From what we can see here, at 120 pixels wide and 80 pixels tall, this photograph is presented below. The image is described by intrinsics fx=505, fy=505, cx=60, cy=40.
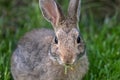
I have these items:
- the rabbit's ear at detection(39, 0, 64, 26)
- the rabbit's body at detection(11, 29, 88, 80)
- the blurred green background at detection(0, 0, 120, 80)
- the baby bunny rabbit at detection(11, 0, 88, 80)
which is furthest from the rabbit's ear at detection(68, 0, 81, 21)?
the blurred green background at detection(0, 0, 120, 80)

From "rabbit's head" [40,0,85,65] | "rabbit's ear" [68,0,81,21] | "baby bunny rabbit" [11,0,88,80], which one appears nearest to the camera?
"rabbit's head" [40,0,85,65]

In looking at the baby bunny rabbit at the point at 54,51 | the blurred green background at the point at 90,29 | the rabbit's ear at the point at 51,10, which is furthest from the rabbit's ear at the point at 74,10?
the blurred green background at the point at 90,29

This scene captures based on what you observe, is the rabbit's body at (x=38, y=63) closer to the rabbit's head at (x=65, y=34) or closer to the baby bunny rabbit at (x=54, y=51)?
the baby bunny rabbit at (x=54, y=51)

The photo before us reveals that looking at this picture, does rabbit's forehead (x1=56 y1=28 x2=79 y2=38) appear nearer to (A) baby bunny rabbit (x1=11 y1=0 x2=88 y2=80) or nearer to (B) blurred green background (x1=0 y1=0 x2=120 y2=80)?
(A) baby bunny rabbit (x1=11 y1=0 x2=88 y2=80)

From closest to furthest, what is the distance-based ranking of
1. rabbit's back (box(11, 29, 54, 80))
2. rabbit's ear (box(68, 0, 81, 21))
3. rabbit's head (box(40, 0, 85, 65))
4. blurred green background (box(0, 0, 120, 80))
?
rabbit's head (box(40, 0, 85, 65)) < rabbit's ear (box(68, 0, 81, 21)) < rabbit's back (box(11, 29, 54, 80)) < blurred green background (box(0, 0, 120, 80))

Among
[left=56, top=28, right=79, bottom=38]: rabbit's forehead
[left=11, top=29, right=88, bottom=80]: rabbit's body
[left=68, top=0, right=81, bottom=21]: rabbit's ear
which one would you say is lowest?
[left=11, top=29, right=88, bottom=80]: rabbit's body

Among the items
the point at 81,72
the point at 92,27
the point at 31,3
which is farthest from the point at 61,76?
the point at 31,3

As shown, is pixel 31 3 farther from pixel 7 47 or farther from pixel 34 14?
pixel 7 47

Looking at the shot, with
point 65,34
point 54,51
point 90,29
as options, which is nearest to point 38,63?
point 54,51
